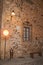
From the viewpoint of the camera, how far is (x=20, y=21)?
895cm

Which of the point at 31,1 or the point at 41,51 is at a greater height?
the point at 31,1

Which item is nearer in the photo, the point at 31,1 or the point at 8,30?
the point at 8,30

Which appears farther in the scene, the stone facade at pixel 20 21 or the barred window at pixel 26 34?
the barred window at pixel 26 34

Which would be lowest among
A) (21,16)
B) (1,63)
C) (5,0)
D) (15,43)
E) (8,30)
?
(1,63)

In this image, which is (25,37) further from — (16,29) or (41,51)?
(41,51)

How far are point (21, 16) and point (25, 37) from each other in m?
1.37

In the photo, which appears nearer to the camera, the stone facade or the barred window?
the stone facade

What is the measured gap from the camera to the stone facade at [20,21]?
8.45 metres

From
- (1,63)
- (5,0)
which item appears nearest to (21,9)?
(5,0)

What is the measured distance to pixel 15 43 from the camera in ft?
28.7

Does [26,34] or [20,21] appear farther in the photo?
[26,34]

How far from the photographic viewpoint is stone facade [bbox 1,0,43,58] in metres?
8.45

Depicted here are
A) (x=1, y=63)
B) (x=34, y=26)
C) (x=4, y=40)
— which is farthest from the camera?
(x=34, y=26)

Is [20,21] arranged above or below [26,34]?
above
